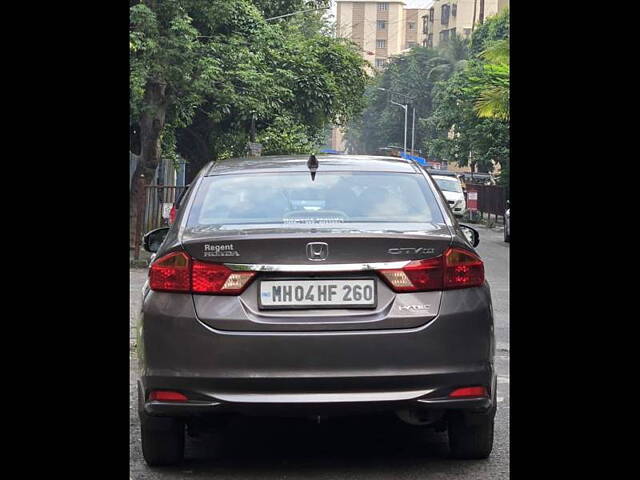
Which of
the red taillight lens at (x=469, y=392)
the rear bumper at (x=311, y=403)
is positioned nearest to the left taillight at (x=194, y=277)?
the rear bumper at (x=311, y=403)

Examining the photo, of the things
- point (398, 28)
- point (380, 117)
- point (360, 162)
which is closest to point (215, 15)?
point (360, 162)

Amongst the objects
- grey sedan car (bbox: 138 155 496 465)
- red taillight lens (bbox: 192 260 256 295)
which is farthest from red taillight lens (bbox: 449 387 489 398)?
red taillight lens (bbox: 192 260 256 295)

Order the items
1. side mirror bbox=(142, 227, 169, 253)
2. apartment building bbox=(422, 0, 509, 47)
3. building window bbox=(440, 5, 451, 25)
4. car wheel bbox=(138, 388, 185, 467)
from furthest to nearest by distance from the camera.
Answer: building window bbox=(440, 5, 451, 25) → apartment building bbox=(422, 0, 509, 47) → side mirror bbox=(142, 227, 169, 253) → car wheel bbox=(138, 388, 185, 467)

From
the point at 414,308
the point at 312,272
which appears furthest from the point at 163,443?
the point at 414,308

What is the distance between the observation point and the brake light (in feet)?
18.2

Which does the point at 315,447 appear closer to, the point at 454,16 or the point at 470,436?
the point at 470,436

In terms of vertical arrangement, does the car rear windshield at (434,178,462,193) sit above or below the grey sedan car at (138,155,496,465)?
above

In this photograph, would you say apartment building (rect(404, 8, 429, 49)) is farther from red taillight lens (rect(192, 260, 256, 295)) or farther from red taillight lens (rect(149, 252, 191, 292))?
red taillight lens (rect(192, 260, 256, 295))

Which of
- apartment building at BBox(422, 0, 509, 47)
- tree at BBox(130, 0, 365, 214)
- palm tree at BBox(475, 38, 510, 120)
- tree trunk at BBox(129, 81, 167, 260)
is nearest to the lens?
tree trunk at BBox(129, 81, 167, 260)

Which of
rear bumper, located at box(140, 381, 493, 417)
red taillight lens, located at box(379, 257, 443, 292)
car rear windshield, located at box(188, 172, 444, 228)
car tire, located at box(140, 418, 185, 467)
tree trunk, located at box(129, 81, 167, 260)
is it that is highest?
tree trunk, located at box(129, 81, 167, 260)
